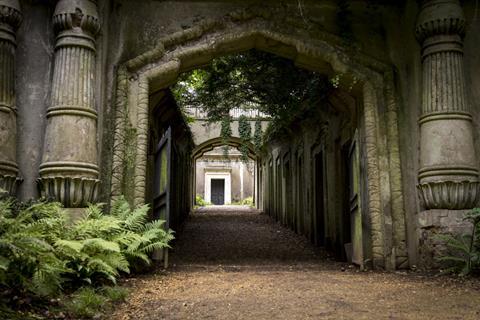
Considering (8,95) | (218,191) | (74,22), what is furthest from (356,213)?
(218,191)

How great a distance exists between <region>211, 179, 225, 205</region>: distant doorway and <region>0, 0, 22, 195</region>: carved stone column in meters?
32.3

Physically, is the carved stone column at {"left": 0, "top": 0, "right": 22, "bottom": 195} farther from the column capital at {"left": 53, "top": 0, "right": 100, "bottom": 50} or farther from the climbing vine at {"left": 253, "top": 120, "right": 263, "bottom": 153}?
the climbing vine at {"left": 253, "top": 120, "right": 263, "bottom": 153}

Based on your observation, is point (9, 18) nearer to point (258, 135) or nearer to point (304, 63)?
point (304, 63)

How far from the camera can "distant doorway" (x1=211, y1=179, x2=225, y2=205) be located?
39.3 m

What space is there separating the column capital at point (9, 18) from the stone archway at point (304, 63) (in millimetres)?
1547

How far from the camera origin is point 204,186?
126 ft

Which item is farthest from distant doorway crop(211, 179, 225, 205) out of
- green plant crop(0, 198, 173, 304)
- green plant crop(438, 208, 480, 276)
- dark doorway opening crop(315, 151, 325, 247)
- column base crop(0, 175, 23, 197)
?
green plant crop(438, 208, 480, 276)

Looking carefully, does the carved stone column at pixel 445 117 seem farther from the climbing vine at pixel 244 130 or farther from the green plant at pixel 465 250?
the climbing vine at pixel 244 130

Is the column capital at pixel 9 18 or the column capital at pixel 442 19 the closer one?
the column capital at pixel 9 18

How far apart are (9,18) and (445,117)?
20.0ft

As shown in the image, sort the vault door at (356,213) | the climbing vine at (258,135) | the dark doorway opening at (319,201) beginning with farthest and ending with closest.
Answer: the climbing vine at (258,135), the dark doorway opening at (319,201), the vault door at (356,213)

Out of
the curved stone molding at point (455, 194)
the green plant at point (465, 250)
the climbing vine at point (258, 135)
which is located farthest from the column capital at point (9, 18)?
the climbing vine at point (258, 135)

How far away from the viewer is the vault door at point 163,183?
26.1 feet

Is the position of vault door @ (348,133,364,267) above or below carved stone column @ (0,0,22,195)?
below
